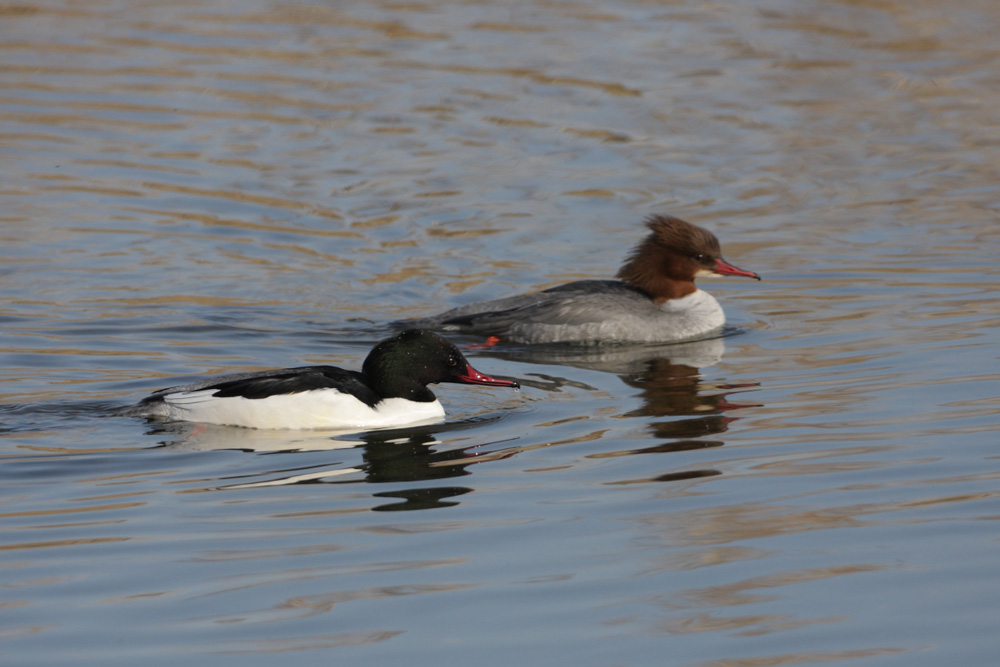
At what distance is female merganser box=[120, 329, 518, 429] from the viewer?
8.89 metres

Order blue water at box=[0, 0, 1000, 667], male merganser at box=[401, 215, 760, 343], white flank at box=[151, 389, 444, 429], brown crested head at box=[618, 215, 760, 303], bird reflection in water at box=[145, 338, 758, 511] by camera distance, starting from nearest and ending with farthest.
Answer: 1. blue water at box=[0, 0, 1000, 667]
2. bird reflection in water at box=[145, 338, 758, 511]
3. white flank at box=[151, 389, 444, 429]
4. male merganser at box=[401, 215, 760, 343]
5. brown crested head at box=[618, 215, 760, 303]

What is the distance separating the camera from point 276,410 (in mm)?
8891

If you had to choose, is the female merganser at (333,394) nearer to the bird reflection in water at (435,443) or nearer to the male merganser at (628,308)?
the bird reflection in water at (435,443)

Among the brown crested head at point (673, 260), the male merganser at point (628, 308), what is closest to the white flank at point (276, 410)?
the male merganser at point (628, 308)

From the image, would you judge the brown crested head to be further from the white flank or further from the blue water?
the white flank

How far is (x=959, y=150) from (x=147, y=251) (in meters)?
9.96

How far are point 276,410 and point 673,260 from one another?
4822 millimetres

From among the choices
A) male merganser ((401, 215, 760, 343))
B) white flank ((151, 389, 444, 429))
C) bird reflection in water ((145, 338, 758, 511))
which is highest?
male merganser ((401, 215, 760, 343))

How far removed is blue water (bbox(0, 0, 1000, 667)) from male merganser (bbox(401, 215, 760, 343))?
0.35 metres

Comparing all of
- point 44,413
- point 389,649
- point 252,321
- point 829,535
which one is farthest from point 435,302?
point 389,649

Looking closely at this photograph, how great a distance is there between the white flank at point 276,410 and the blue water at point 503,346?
0.11 m

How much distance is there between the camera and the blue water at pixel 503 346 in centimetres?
578

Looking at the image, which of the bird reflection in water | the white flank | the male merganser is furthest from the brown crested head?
the white flank

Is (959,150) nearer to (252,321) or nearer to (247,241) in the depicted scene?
(247,241)
